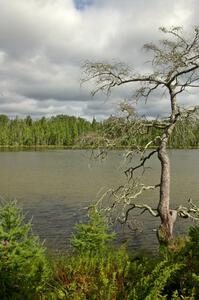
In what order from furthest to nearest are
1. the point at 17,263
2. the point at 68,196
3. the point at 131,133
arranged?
the point at 68,196
the point at 131,133
the point at 17,263

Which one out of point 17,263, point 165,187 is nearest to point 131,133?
point 165,187

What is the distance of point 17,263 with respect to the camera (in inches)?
301

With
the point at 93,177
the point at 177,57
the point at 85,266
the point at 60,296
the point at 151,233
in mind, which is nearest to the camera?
the point at 60,296

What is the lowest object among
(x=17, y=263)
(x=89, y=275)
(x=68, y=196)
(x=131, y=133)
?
(x=68, y=196)

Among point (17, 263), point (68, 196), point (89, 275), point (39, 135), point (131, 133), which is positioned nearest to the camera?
point (89, 275)

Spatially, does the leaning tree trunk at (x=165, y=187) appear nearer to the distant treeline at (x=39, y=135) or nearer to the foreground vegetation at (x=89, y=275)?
the foreground vegetation at (x=89, y=275)

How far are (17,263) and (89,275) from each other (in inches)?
78.7

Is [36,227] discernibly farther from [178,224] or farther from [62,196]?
[62,196]

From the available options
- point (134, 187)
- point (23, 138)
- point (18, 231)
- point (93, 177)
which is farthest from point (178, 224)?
point (23, 138)

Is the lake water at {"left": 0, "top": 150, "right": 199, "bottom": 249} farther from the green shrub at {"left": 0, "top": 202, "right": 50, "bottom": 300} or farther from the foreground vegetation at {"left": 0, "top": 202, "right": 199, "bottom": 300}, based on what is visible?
the foreground vegetation at {"left": 0, "top": 202, "right": 199, "bottom": 300}

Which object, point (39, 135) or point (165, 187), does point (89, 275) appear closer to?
point (165, 187)

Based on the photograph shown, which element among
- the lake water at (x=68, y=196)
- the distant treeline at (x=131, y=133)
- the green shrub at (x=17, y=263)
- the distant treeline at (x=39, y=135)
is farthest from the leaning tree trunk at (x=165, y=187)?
the distant treeline at (x=39, y=135)

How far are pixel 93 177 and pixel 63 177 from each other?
13.3 feet

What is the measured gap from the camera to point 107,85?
12.0 m
